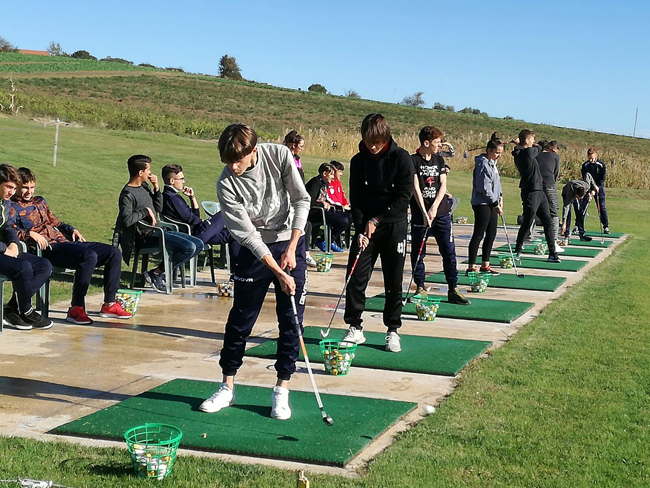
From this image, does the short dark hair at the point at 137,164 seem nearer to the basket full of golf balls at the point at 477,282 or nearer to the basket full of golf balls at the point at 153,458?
the basket full of golf balls at the point at 477,282

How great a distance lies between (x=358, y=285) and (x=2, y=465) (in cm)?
354

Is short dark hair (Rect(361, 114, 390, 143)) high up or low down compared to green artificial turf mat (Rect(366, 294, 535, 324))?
up

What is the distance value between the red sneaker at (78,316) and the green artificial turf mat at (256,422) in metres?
2.26

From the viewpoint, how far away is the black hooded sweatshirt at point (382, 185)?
269 inches

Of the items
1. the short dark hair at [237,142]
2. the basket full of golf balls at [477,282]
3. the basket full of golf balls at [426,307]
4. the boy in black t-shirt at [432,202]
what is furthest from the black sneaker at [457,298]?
the short dark hair at [237,142]

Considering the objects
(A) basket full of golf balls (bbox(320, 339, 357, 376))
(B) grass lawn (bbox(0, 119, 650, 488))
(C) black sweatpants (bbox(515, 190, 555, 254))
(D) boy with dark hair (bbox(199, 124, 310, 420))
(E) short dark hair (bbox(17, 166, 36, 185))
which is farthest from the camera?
(C) black sweatpants (bbox(515, 190, 555, 254))

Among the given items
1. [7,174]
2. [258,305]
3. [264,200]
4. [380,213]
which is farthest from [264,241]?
Answer: [7,174]

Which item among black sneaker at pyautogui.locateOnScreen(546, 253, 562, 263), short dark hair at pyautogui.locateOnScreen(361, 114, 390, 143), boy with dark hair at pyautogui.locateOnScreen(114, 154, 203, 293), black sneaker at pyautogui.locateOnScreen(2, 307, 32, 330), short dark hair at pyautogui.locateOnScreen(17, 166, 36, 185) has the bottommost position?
black sneaker at pyautogui.locateOnScreen(2, 307, 32, 330)

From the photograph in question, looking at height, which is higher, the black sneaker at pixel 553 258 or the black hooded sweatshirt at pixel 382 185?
Result: the black hooded sweatshirt at pixel 382 185

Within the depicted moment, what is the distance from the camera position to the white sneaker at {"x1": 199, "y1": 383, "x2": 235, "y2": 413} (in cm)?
527

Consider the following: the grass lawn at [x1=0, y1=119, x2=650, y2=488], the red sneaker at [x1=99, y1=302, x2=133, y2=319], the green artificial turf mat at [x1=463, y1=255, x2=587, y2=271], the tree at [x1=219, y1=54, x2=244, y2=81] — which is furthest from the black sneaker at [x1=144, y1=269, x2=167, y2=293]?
the tree at [x1=219, y1=54, x2=244, y2=81]

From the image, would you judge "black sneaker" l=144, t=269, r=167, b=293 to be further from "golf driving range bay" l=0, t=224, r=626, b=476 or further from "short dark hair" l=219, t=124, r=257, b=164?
"short dark hair" l=219, t=124, r=257, b=164

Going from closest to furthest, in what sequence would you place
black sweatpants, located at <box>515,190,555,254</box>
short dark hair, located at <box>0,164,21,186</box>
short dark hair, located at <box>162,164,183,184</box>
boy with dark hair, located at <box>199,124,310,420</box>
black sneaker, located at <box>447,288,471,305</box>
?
boy with dark hair, located at <box>199,124,310,420</box> → short dark hair, located at <box>0,164,21,186</box> → black sneaker, located at <box>447,288,471,305</box> → short dark hair, located at <box>162,164,183,184</box> → black sweatpants, located at <box>515,190,555,254</box>

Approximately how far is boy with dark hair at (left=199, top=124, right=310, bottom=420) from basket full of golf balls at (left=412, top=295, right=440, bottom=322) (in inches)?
134
